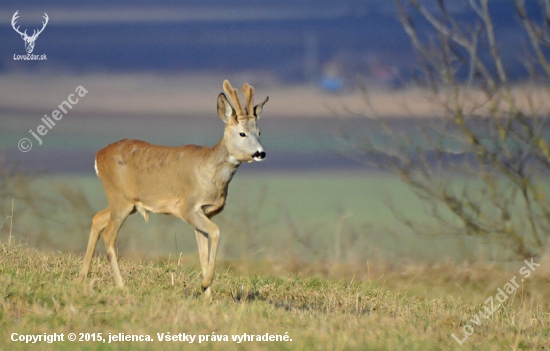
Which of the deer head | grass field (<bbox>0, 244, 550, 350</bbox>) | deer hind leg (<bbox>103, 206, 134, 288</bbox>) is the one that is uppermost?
the deer head

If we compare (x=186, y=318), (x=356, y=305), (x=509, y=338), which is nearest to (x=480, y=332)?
(x=509, y=338)

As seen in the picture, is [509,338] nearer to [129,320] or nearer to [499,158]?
[129,320]

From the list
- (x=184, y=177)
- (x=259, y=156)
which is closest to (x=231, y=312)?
(x=259, y=156)

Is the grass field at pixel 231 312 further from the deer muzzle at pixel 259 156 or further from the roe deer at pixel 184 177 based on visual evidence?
the deer muzzle at pixel 259 156

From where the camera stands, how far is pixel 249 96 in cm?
997

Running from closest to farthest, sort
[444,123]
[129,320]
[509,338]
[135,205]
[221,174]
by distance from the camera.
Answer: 1. [129,320]
2. [509,338]
3. [221,174]
4. [135,205]
5. [444,123]

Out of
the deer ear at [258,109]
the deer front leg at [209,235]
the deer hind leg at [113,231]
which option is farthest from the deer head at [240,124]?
the deer hind leg at [113,231]

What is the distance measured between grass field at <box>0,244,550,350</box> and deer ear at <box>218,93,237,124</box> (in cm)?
198

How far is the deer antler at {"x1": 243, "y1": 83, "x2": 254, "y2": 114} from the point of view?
990 centimetres

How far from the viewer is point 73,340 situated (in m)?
7.42

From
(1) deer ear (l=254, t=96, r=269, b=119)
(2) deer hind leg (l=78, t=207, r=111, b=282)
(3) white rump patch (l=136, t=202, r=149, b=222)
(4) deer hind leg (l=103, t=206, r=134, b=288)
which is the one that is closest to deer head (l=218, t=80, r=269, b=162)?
(1) deer ear (l=254, t=96, r=269, b=119)

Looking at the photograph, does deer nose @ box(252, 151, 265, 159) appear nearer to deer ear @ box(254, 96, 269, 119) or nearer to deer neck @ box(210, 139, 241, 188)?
deer neck @ box(210, 139, 241, 188)

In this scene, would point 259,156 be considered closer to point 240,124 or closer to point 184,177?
point 240,124

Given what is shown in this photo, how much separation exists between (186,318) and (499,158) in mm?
7576
